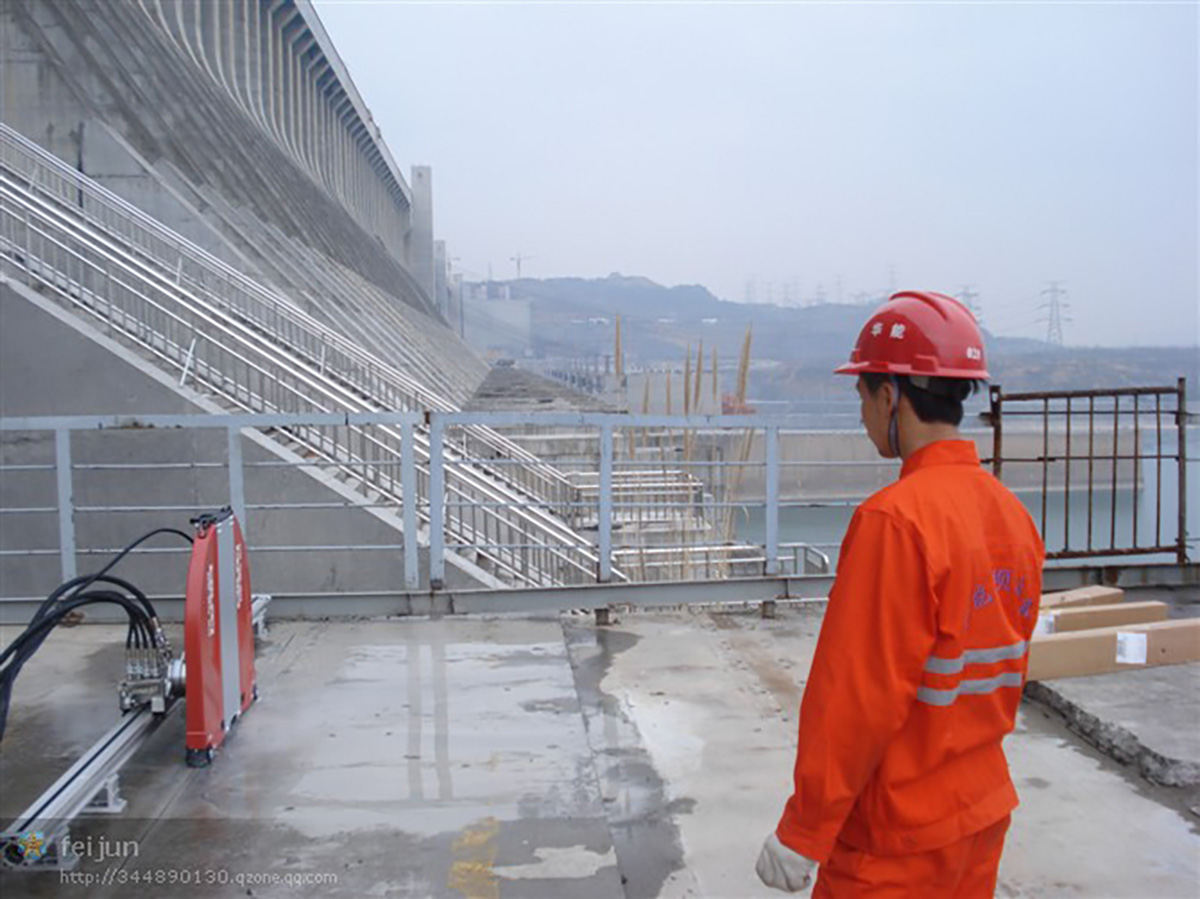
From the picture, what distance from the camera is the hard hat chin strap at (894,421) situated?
2.21 meters

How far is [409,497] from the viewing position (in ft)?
22.0

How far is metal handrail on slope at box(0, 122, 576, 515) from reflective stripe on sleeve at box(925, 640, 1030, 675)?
11.2 m

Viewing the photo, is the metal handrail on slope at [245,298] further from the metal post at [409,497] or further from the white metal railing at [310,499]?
the metal post at [409,497]

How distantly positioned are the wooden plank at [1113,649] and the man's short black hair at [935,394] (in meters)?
3.27

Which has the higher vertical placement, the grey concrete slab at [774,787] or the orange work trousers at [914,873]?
the orange work trousers at [914,873]

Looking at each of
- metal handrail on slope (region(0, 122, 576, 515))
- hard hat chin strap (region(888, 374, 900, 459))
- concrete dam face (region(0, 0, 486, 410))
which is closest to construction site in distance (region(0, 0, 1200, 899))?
metal handrail on slope (region(0, 122, 576, 515))

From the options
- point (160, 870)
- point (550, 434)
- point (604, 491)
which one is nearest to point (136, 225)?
point (550, 434)

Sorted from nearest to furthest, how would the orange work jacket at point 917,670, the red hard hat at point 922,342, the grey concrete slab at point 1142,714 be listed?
the orange work jacket at point 917,670, the red hard hat at point 922,342, the grey concrete slab at point 1142,714

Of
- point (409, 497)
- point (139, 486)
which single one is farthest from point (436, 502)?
point (139, 486)

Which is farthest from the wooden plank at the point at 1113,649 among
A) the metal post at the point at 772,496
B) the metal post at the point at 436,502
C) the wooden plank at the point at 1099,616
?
the metal post at the point at 436,502

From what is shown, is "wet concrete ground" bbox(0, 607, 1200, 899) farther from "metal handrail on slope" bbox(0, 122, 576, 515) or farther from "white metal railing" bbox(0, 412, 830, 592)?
"metal handrail on slope" bbox(0, 122, 576, 515)

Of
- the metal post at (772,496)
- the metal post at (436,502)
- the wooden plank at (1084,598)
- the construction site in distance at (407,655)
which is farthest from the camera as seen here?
the metal post at (772,496)

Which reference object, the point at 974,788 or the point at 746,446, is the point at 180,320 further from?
the point at 974,788

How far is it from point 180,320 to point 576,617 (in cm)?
560
